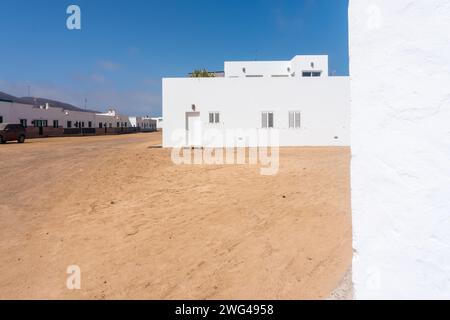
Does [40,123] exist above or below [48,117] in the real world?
below

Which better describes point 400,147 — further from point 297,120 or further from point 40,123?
point 40,123

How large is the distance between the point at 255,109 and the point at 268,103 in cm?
95

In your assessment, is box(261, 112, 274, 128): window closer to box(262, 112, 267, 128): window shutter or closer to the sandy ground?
box(262, 112, 267, 128): window shutter

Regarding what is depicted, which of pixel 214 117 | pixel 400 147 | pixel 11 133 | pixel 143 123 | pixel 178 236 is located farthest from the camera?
pixel 143 123

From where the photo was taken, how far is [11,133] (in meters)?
27.0

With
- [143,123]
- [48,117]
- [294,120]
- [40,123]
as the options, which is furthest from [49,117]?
[143,123]

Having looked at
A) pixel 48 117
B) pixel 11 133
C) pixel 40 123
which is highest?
pixel 48 117

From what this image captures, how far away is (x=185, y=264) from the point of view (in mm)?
4449

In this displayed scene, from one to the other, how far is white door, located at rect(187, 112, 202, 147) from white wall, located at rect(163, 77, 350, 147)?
35 centimetres

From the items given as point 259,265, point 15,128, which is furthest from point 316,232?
point 15,128

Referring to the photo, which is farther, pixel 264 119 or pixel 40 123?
pixel 40 123

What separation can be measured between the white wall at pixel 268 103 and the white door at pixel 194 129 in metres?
0.35

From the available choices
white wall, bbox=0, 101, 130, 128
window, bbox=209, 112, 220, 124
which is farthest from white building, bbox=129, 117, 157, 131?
window, bbox=209, 112, 220, 124

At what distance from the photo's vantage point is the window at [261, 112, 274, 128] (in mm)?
21219
